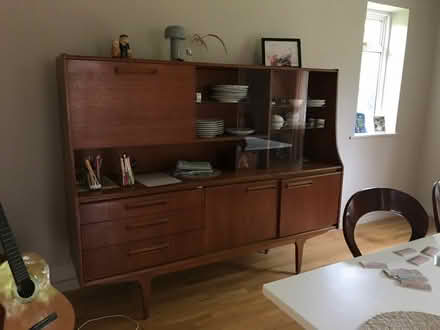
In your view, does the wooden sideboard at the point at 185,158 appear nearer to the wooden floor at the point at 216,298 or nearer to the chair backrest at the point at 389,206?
the wooden floor at the point at 216,298

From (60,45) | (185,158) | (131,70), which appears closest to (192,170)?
(185,158)

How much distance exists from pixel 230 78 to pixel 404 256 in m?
1.68

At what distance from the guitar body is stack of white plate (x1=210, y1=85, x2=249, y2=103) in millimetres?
1481

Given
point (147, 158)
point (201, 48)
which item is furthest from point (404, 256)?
point (201, 48)

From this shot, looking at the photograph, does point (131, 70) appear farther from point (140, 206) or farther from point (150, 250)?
point (150, 250)

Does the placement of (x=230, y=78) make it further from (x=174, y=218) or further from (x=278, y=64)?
(x=174, y=218)

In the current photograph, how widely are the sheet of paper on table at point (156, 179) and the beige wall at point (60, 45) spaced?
0.52m

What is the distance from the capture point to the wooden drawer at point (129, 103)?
73.5 inches

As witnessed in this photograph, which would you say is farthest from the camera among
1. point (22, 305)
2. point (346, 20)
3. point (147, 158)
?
point (346, 20)

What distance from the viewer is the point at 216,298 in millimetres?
2406

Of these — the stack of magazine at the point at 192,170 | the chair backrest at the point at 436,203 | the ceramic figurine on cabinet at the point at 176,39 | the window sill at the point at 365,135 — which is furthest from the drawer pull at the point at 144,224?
the window sill at the point at 365,135

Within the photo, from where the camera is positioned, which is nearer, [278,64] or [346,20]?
[278,64]

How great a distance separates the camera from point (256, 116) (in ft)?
8.58

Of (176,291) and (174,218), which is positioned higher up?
(174,218)
